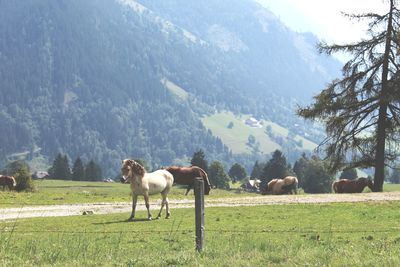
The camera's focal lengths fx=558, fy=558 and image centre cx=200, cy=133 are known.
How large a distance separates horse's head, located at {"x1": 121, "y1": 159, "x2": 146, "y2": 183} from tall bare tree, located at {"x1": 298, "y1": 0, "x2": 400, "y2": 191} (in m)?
25.1

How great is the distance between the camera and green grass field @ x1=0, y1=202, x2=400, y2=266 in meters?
12.1

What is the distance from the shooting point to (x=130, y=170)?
26.2 m

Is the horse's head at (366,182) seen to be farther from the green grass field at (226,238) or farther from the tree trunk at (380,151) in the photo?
the green grass field at (226,238)

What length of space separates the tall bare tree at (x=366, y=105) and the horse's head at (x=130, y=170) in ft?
82.4

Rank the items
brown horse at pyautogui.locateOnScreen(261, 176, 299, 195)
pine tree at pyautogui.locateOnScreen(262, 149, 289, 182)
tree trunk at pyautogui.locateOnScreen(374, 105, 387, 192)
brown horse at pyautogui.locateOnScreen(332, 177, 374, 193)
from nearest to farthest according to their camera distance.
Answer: tree trunk at pyautogui.locateOnScreen(374, 105, 387, 192), brown horse at pyautogui.locateOnScreen(332, 177, 374, 193), brown horse at pyautogui.locateOnScreen(261, 176, 299, 195), pine tree at pyautogui.locateOnScreen(262, 149, 289, 182)

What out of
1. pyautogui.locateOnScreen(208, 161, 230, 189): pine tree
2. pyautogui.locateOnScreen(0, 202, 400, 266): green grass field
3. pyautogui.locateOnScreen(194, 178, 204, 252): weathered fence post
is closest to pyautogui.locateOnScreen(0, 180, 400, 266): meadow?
pyautogui.locateOnScreen(0, 202, 400, 266): green grass field

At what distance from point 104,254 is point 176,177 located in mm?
32596

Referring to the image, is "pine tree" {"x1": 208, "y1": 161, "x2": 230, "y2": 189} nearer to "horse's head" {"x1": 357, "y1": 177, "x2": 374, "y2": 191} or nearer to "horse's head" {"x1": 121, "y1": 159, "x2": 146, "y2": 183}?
"horse's head" {"x1": 357, "y1": 177, "x2": 374, "y2": 191}

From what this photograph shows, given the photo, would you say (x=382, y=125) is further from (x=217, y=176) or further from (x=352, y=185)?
(x=217, y=176)

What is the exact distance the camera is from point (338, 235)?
19.0 m

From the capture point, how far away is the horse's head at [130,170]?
26.1 m

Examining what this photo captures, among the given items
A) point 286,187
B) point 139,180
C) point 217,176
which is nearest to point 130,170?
point 139,180

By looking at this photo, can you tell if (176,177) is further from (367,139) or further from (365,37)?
(365,37)

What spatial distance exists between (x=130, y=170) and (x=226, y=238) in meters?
9.53
